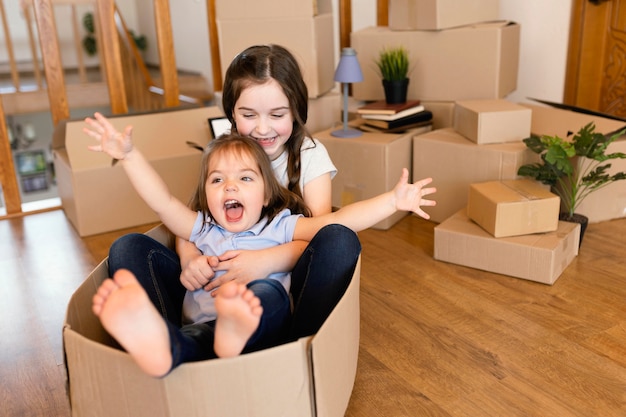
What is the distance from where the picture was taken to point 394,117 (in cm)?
228

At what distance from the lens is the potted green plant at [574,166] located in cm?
183

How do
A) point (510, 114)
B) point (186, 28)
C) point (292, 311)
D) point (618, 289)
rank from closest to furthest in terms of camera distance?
point (292, 311) → point (618, 289) → point (510, 114) → point (186, 28)

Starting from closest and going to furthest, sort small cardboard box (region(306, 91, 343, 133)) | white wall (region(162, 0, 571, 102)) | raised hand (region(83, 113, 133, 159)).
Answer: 1. raised hand (region(83, 113, 133, 159))
2. small cardboard box (region(306, 91, 343, 133))
3. white wall (region(162, 0, 571, 102))

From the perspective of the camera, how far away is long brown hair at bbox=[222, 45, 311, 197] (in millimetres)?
1352

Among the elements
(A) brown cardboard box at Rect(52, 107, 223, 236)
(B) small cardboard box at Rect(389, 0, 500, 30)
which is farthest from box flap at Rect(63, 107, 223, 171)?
(B) small cardboard box at Rect(389, 0, 500, 30)

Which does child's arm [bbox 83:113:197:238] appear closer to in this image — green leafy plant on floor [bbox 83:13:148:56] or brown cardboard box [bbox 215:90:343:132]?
brown cardboard box [bbox 215:90:343:132]

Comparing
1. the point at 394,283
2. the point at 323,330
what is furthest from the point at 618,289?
the point at 323,330

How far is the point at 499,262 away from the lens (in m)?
1.81

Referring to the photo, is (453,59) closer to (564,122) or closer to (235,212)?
(564,122)

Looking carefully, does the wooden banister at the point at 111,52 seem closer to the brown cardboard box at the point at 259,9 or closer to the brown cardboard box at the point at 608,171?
the brown cardboard box at the point at 259,9

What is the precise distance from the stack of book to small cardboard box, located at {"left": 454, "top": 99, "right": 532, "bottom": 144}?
0.23 m

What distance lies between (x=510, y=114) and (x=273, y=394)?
1.50m

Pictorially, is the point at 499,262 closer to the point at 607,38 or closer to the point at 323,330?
the point at 323,330

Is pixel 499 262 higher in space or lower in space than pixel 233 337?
lower
